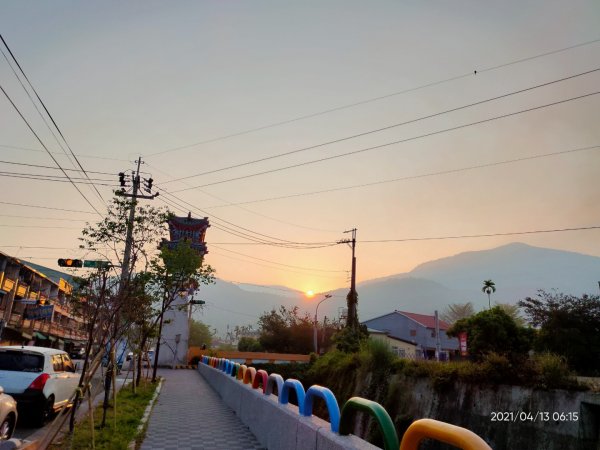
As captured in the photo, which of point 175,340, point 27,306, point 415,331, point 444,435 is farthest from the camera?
point 415,331

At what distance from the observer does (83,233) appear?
12.2 meters

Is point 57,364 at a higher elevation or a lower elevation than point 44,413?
higher

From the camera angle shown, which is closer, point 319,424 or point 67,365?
point 319,424

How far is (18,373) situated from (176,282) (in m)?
11.3

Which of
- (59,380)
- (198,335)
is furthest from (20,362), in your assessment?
(198,335)

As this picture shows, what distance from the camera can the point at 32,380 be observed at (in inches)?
352

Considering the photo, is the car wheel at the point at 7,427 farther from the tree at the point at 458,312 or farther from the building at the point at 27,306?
the tree at the point at 458,312

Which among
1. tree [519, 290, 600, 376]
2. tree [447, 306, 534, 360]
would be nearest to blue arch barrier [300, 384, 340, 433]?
tree [519, 290, 600, 376]

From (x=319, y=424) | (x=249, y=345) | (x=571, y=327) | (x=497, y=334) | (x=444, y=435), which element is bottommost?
(x=249, y=345)

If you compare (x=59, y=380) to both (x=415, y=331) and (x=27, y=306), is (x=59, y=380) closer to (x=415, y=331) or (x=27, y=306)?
(x=27, y=306)

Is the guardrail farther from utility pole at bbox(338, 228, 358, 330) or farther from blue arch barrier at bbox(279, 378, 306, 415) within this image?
utility pole at bbox(338, 228, 358, 330)

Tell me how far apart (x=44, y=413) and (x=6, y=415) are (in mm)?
2696

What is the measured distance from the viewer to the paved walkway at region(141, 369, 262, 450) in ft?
25.7

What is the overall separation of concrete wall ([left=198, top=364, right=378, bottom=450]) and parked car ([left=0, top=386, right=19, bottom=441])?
389 centimetres
